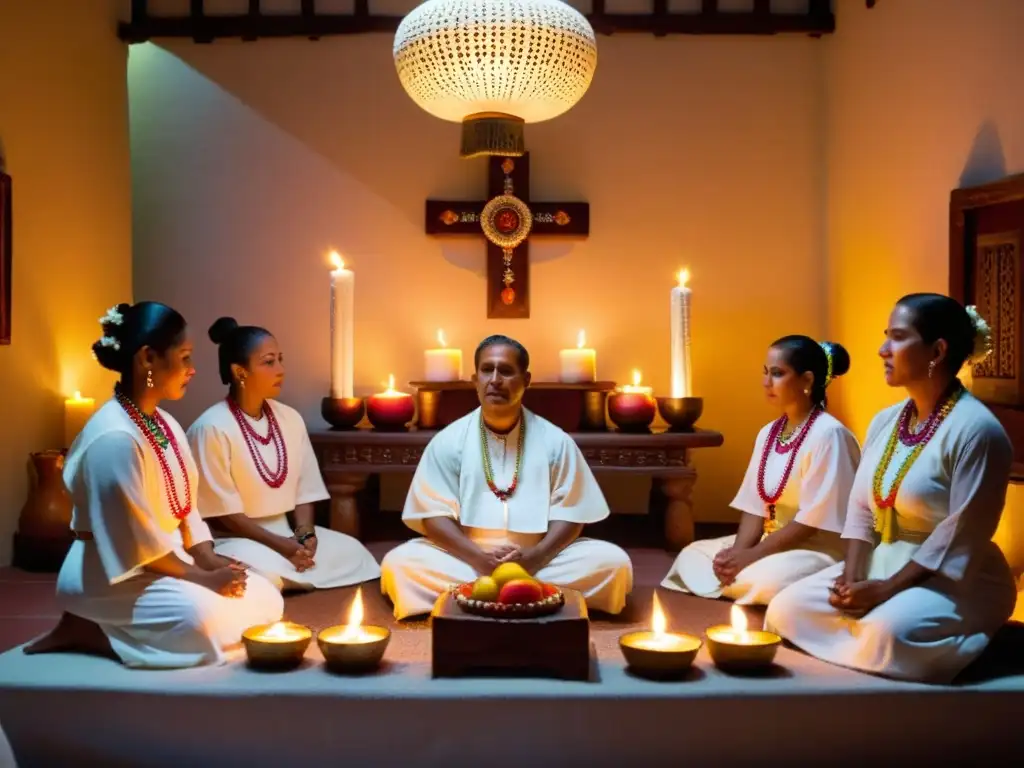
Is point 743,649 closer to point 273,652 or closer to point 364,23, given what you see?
point 273,652

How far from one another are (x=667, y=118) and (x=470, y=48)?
2795 mm

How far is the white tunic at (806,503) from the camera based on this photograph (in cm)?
383

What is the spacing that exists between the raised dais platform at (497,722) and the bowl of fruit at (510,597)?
0.21 meters

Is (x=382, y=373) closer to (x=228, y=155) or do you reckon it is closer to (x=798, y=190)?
(x=228, y=155)

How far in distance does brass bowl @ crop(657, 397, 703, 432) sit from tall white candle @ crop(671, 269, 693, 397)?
0.12ft

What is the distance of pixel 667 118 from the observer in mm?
5770

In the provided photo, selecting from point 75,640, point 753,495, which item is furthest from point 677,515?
point 75,640

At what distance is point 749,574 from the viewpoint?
395cm

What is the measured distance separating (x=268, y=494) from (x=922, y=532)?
249 centimetres

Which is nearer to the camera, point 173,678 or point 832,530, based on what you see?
point 173,678

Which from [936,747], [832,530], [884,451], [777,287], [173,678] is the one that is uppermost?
[777,287]

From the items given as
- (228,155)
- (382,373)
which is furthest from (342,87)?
(382,373)

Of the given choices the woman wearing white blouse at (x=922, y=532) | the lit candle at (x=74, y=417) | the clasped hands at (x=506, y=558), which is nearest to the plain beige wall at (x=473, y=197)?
the lit candle at (x=74, y=417)

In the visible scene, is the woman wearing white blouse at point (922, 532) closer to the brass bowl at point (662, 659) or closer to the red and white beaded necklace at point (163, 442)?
the brass bowl at point (662, 659)
